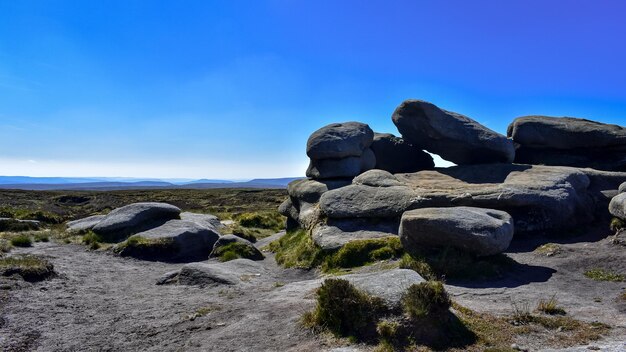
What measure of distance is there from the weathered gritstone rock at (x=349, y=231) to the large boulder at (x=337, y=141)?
7.45m

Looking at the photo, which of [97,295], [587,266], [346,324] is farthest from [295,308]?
[587,266]

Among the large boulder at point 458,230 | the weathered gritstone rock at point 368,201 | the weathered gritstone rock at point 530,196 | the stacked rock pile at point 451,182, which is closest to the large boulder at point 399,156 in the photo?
the stacked rock pile at point 451,182

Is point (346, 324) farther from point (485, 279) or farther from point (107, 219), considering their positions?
point (107, 219)

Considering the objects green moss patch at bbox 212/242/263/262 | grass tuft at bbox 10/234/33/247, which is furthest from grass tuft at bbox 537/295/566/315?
grass tuft at bbox 10/234/33/247

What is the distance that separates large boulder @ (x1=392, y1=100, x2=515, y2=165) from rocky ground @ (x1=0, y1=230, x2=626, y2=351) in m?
9.66

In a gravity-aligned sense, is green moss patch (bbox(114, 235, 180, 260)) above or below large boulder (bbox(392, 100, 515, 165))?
below

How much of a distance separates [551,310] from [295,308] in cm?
746

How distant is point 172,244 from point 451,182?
18.2 metres

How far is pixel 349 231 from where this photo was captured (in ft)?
76.0

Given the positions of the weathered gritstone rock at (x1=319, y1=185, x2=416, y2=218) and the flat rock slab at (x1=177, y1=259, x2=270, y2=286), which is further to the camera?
the weathered gritstone rock at (x1=319, y1=185, x2=416, y2=218)

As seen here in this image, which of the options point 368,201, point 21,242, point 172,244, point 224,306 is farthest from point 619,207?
point 21,242

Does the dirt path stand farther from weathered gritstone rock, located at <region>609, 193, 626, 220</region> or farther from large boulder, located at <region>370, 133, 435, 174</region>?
large boulder, located at <region>370, 133, 435, 174</region>

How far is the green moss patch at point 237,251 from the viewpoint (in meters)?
25.7

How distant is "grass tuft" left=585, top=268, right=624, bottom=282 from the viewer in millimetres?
A: 16203
